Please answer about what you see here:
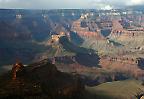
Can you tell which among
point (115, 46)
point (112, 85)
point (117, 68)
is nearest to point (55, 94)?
point (112, 85)

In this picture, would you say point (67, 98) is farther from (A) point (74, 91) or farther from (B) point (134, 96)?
(B) point (134, 96)

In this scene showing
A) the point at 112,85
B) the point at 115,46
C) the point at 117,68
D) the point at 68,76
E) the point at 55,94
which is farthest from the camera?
the point at 115,46

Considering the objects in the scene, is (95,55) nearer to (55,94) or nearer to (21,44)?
(21,44)

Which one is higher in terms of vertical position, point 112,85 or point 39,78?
point 39,78

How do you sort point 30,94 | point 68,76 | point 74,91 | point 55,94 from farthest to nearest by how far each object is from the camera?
point 68,76 < point 74,91 < point 55,94 < point 30,94

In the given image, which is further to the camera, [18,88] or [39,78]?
[39,78]

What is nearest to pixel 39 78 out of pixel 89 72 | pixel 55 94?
pixel 55 94
